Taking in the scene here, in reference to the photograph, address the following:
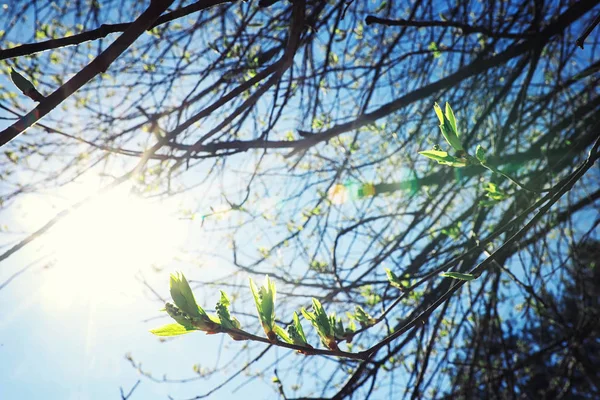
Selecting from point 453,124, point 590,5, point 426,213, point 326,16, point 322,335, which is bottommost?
point 322,335

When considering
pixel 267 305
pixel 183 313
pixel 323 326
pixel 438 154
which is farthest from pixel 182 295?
pixel 438 154

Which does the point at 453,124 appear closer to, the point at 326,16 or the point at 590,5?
the point at 326,16

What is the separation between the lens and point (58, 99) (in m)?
0.77

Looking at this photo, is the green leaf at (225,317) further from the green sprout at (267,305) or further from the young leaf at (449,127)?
the young leaf at (449,127)

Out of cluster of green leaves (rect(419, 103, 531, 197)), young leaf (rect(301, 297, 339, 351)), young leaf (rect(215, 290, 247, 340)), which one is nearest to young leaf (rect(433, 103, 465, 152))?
cluster of green leaves (rect(419, 103, 531, 197))

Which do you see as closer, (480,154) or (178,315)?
(178,315)

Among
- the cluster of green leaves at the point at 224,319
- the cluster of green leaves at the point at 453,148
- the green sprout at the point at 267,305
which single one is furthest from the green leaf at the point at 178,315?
the cluster of green leaves at the point at 453,148

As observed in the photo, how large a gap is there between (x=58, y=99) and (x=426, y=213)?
111 inches

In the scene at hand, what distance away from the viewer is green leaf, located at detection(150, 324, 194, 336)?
758 millimetres

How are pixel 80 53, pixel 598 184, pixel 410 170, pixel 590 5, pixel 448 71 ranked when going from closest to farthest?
1. pixel 590 5
2. pixel 80 53
3. pixel 410 170
4. pixel 448 71
5. pixel 598 184

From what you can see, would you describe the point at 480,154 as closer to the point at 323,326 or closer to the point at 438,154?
the point at 438,154

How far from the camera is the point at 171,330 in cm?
77

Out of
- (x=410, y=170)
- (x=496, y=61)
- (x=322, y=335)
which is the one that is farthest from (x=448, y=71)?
(x=322, y=335)

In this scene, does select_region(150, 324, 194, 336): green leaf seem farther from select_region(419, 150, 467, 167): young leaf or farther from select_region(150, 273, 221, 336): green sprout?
select_region(419, 150, 467, 167): young leaf
